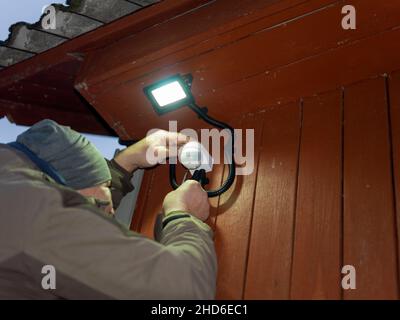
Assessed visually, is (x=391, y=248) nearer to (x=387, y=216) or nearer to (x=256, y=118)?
(x=387, y=216)

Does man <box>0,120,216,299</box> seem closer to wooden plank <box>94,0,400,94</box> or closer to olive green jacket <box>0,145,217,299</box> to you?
olive green jacket <box>0,145,217,299</box>

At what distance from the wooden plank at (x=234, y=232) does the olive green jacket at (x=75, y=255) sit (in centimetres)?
45

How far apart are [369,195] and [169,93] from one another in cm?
121

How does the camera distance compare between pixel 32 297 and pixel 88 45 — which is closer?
pixel 32 297

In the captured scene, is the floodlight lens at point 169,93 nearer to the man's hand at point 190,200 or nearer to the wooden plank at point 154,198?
the wooden plank at point 154,198

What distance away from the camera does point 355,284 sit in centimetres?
182

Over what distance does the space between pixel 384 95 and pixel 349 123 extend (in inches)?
9.0

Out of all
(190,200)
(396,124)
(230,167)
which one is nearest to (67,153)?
(190,200)

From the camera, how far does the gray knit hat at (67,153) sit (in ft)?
6.43

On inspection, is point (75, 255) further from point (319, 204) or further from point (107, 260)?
point (319, 204)

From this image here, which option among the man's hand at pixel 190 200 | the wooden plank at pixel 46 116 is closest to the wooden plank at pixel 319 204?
the man's hand at pixel 190 200

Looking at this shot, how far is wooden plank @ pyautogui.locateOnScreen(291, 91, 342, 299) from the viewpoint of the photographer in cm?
191

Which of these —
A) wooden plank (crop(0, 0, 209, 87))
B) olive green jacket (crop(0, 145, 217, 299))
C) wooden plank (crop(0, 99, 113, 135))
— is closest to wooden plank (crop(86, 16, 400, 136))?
wooden plank (crop(0, 0, 209, 87))
